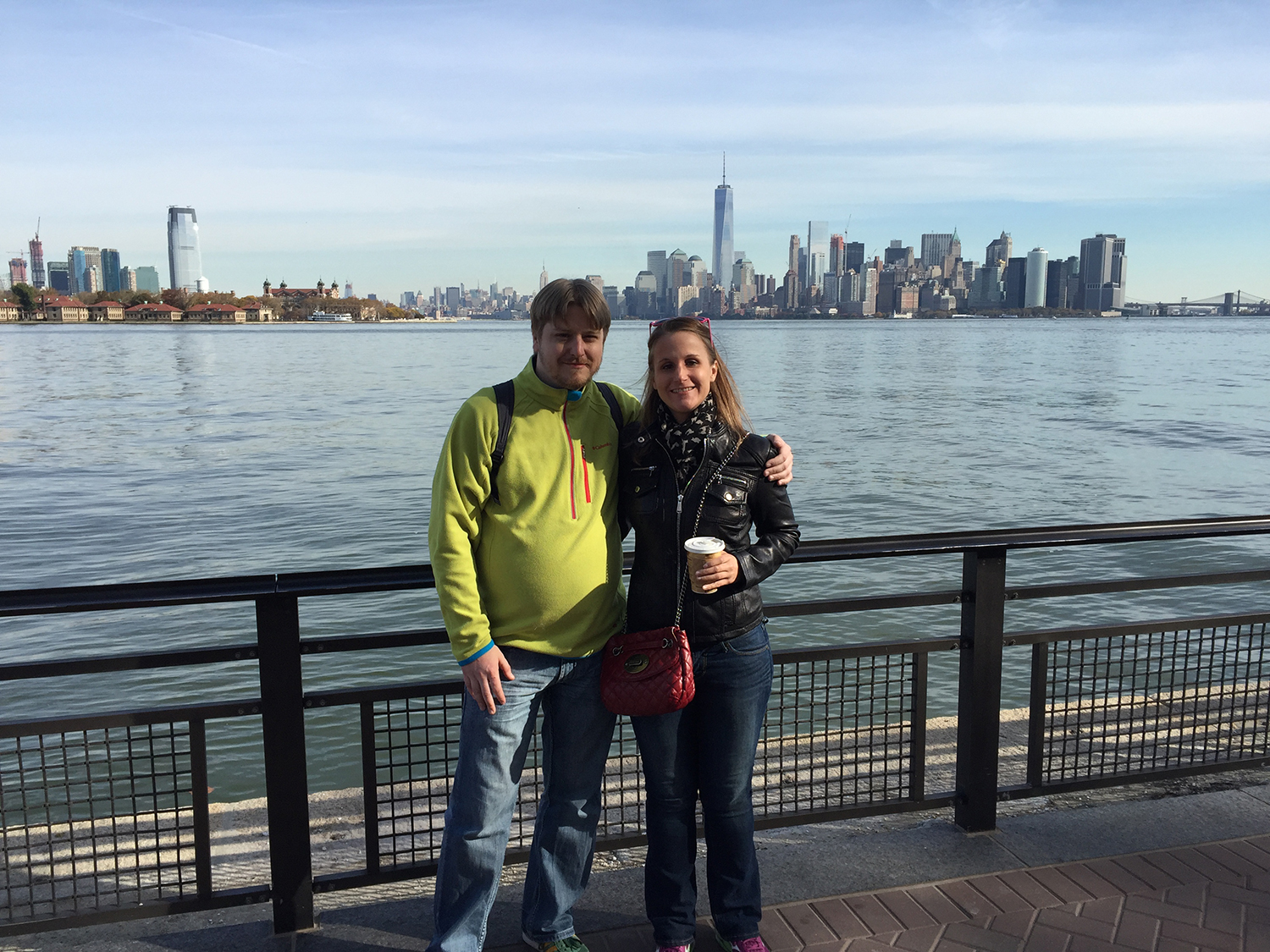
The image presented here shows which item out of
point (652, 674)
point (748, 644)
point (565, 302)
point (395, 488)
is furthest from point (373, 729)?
point (395, 488)

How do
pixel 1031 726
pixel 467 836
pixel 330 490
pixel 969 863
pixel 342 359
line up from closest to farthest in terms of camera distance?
1. pixel 467 836
2. pixel 969 863
3. pixel 1031 726
4. pixel 330 490
5. pixel 342 359

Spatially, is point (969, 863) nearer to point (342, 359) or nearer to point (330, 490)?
point (330, 490)

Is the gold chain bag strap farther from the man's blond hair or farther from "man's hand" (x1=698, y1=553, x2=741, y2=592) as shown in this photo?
the man's blond hair

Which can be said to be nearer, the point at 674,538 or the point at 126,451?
the point at 674,538

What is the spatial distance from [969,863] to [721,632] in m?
1.44

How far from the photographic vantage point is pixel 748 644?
2.81 metres

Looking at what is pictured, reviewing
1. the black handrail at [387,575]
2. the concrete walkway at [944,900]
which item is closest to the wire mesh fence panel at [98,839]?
the concrete walkway at [944,900]

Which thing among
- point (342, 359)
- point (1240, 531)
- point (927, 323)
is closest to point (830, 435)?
point (1240, 531)

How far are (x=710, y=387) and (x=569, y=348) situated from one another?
1.39 feet

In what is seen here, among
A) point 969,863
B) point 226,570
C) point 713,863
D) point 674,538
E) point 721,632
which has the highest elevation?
point 674,538

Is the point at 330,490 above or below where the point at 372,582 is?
below

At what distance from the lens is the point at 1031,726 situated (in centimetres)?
377

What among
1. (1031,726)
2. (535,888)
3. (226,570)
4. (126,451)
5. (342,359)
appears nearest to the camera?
(535,888)

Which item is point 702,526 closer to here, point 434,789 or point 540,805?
point 540,805
